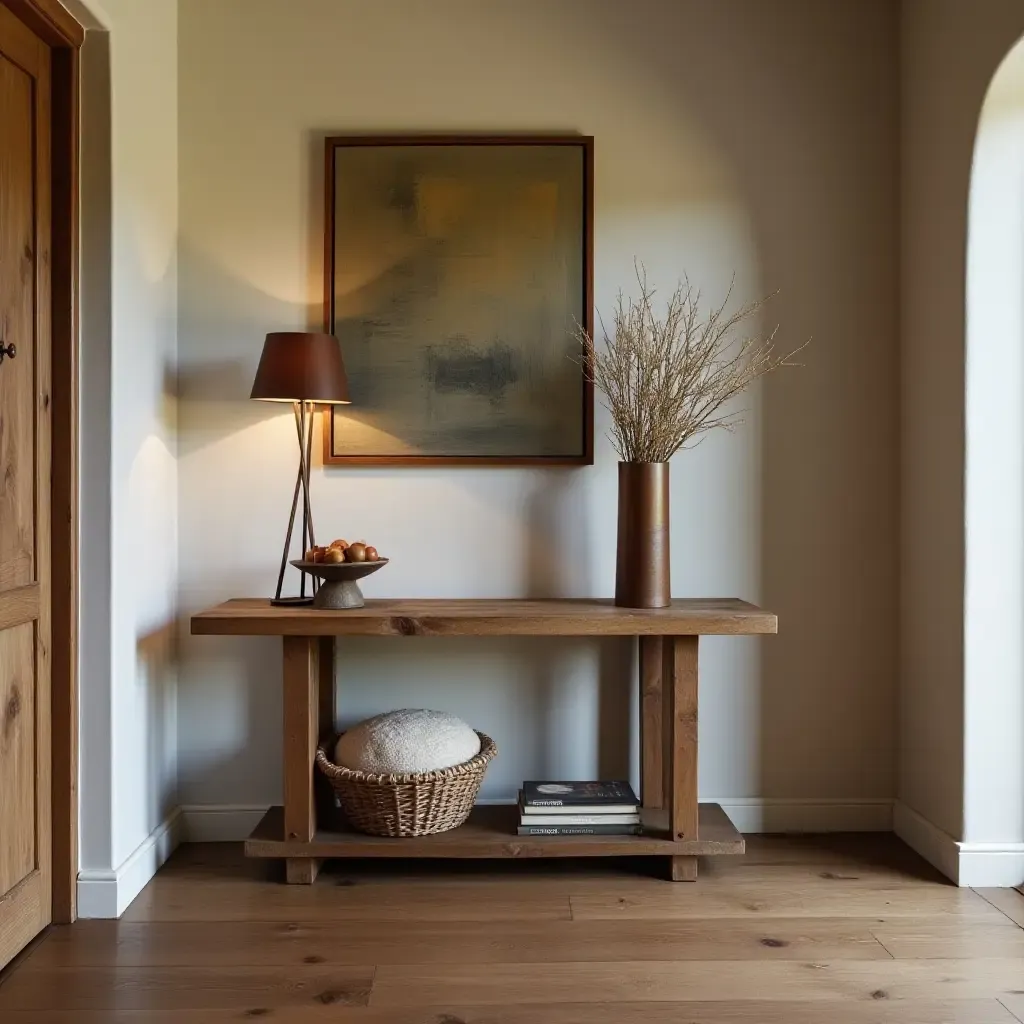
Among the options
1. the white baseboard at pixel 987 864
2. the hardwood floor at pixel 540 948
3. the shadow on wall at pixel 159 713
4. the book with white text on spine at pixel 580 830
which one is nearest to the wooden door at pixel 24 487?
the hardwood floor at pixel 540 948

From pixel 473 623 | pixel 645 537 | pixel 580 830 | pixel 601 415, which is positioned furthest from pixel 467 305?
pixel 580 830

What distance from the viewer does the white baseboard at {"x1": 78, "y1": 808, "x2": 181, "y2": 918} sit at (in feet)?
8.33

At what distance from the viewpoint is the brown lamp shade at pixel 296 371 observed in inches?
111

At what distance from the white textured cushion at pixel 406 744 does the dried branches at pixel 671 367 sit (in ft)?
3.01

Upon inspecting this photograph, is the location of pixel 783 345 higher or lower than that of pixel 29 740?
higher

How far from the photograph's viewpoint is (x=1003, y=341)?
8.98 ft

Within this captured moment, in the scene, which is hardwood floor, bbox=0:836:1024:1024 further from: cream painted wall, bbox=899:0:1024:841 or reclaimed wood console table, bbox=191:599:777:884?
cream painted wall, bbox=899:0:1024:841

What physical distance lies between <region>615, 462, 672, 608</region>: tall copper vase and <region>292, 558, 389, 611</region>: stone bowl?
67 cm

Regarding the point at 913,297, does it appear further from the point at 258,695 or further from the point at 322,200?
the point at 258,695

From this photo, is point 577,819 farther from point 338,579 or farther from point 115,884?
point 115,884

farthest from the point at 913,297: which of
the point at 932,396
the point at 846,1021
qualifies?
the point at 846,1021

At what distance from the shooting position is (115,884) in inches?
100

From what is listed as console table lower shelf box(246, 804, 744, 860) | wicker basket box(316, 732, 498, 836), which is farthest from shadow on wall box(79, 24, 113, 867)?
wicker basket box(316, 732, 498, 836)

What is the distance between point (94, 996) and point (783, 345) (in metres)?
2.51
